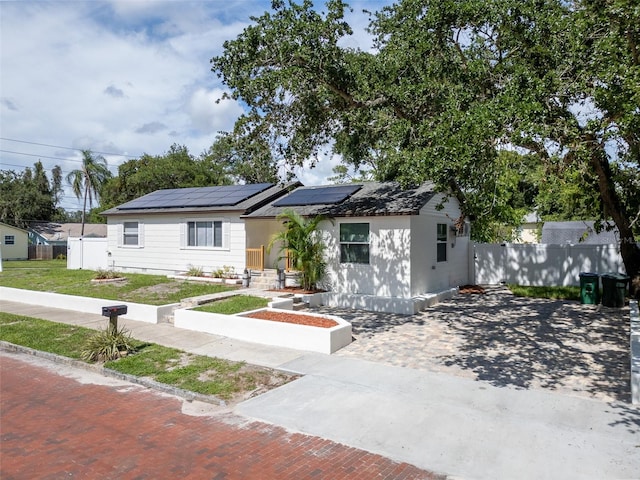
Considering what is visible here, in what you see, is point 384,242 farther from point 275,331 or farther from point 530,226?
point 530,226

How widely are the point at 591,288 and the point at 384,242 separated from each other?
6857 millimetres

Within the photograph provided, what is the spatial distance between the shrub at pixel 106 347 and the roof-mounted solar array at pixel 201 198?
996cm

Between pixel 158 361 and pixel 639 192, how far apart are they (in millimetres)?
15151

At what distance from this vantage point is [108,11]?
12023 mm

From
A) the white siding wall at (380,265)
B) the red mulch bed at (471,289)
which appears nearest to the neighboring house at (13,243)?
the white siding wall at (380,265)

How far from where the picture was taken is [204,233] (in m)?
18.9

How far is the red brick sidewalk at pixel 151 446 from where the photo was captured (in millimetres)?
4414

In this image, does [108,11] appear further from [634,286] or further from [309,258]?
[634,286]

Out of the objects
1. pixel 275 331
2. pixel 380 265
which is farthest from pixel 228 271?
pixel 275 331

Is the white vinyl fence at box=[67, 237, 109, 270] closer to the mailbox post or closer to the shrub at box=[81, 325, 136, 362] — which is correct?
the mailbox post

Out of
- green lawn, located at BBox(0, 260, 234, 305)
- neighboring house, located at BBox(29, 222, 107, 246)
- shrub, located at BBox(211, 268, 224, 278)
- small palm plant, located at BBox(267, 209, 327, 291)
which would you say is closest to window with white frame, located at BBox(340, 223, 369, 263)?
small palm plant, located at BBox(267, 209, 327, 291)

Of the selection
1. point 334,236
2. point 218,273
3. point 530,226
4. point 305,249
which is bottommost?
point 218,273

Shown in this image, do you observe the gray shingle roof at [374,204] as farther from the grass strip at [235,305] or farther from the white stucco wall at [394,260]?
the grass strip at [235,305]

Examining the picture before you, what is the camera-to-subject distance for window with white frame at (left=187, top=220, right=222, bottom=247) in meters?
18.5
